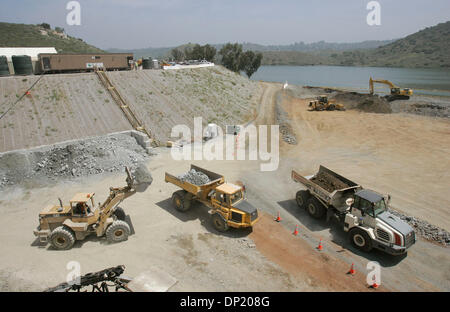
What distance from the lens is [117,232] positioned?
11727mm

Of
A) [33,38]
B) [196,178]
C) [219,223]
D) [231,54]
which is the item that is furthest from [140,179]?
[33,38]

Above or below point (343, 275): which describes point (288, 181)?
above

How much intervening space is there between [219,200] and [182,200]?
236 cm

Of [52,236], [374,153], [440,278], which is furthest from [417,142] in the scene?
[52,236]

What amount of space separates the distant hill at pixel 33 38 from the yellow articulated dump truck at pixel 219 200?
2278 inches

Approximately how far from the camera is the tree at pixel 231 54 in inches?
2566

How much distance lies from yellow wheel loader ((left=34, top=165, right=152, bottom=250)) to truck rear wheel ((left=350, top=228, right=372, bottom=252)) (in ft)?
28.8

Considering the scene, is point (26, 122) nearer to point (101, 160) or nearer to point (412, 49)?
point (101, 160)

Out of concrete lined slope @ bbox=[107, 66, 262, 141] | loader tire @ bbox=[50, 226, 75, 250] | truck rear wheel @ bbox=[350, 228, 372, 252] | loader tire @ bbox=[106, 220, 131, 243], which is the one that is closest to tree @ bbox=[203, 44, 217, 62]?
concrete lined slope @ bbox=[107, 66, 262, 141]

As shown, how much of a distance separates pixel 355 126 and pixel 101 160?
2519cm

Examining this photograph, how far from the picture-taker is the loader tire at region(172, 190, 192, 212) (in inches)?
551

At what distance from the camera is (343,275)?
1023cm

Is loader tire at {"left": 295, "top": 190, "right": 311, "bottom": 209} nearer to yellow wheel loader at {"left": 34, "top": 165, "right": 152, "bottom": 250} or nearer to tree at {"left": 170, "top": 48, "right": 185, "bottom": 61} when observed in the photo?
yellow wheel loader at {"left": 34, "top": 165, "right": 152, "bottom": 250}

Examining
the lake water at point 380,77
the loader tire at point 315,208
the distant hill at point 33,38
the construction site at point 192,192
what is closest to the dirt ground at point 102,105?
the construction site at point 192,192
